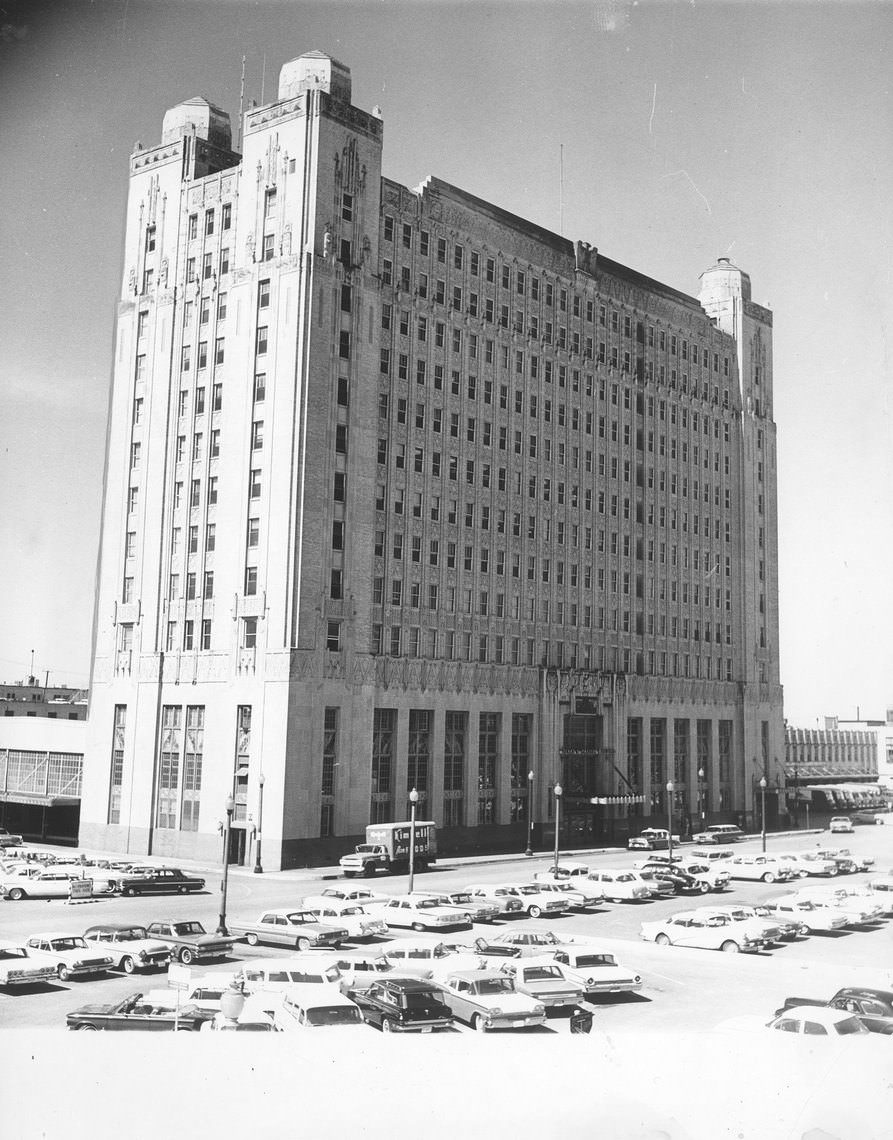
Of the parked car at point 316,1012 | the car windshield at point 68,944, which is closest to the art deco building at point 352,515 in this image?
the car windshield at point 68,944

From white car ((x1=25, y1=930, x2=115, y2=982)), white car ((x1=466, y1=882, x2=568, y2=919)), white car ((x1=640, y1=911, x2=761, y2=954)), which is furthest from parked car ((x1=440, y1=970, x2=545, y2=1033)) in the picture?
white car ((x1=466, y1=882, x2=568, y2=919))

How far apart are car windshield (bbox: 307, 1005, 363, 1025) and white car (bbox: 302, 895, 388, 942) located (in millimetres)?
14076

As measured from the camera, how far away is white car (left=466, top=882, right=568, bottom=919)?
168ft

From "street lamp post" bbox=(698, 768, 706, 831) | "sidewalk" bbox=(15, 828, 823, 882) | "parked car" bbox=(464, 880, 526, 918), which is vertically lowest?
"sidewalk" bbox=(15, 828, 823, 882)

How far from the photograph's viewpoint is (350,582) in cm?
7700

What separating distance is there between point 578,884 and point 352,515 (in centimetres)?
3115

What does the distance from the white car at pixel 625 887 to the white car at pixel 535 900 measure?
12.6ft

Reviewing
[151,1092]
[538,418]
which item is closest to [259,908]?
[151,1092]

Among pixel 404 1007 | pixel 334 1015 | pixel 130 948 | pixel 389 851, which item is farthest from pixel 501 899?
pixel 334 1015

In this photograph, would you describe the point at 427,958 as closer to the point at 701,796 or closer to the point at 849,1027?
the point at 849,1027

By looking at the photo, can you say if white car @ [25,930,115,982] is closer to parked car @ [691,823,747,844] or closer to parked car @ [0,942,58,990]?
parked car @ [0,942,58,990]

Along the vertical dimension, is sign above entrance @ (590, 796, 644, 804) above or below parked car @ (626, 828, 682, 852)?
above

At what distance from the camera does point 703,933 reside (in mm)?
41781

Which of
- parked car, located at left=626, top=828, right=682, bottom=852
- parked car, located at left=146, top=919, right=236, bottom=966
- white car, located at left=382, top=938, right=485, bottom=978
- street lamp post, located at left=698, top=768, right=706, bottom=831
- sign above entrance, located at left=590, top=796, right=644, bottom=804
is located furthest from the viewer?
street lamp post, located at left=698, top=768, right=706, bottom=831
